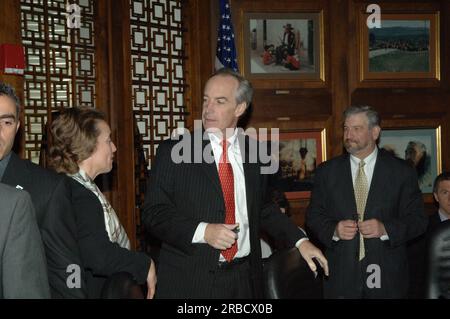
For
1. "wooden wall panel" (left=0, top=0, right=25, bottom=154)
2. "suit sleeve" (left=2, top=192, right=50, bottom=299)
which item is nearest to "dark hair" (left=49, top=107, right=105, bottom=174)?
"suit sleeve" (left=2, top=192, right=50, bottom=299)

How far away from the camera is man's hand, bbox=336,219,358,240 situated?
369cm

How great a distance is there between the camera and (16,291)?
5.98ft

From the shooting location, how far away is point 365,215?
3.89m

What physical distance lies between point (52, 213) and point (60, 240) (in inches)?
4.5

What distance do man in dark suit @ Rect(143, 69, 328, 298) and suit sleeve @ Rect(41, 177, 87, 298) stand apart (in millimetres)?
457

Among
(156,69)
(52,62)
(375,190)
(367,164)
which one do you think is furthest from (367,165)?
(52,62)

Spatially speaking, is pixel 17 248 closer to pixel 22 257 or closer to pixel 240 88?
pixel 22 257

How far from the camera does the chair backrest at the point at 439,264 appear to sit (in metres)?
2.63

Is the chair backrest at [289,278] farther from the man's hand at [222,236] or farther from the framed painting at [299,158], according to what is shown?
the framed painting at [299,158]

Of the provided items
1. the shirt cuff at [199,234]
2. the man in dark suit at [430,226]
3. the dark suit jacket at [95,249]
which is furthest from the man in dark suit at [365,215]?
the dark suit jacket at [95,249]

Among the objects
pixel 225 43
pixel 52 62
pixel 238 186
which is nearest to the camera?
pixel 238 186

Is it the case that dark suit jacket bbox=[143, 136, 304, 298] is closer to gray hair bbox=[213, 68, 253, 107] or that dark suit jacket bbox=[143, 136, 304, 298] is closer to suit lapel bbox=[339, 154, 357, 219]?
gray hair bbox=[213, 68, 253, 107]
